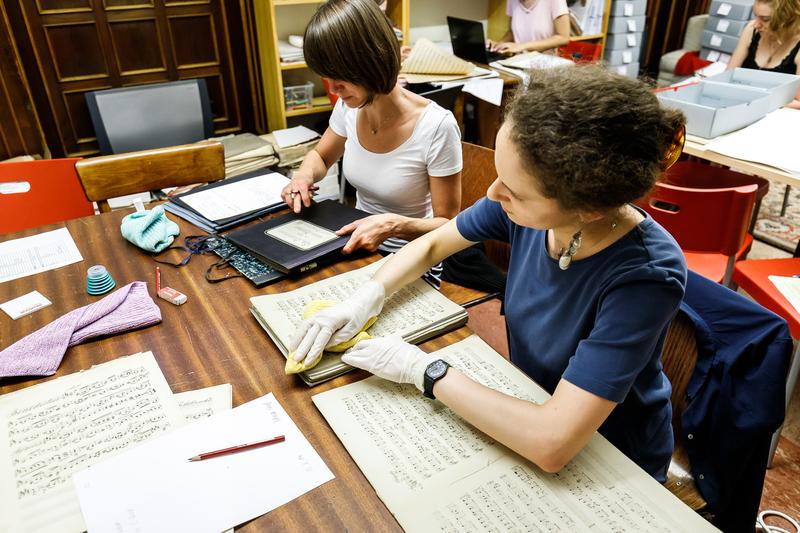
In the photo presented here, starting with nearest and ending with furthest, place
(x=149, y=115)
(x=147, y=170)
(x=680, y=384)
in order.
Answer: (x=680, y=384) < (x=147, y=170) < (x=149, y=115)

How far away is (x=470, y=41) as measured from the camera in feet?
11.3

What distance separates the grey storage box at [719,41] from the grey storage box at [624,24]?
0.61 m

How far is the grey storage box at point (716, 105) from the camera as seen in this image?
2.24m

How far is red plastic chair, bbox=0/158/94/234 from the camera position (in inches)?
69.0

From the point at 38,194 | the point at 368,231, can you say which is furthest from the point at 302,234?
the point at 38,194

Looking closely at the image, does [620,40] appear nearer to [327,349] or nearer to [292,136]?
[292,136]

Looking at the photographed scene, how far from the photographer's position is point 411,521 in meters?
0.69

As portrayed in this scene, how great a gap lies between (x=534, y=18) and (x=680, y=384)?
3.29 meters

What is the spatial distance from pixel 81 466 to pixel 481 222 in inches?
32.2

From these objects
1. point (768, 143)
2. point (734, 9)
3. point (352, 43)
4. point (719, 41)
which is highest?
point (352, 43)

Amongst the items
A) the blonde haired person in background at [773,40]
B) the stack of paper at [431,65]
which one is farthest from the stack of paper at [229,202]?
the blonde haired person in background at [773,40]

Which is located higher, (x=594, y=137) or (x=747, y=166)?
(x=594, y=137)

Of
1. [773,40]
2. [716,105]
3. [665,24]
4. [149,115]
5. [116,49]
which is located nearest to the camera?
[716,105]

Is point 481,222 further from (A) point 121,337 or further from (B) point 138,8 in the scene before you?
(B) point 138,8
